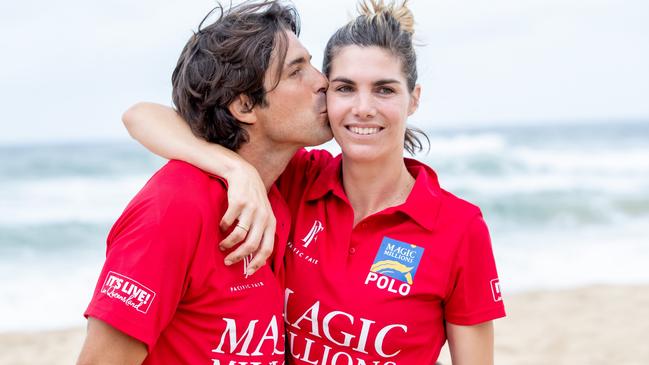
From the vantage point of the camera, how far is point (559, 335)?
7777 millimetres

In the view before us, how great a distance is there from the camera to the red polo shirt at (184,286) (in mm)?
2357

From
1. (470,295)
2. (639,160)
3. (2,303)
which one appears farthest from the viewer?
(639,160)

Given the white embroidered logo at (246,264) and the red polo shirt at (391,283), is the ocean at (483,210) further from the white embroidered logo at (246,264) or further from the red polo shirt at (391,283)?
the white embroidered logo at (246,264)

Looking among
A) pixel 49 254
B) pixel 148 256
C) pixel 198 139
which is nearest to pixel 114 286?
pixel 148 256

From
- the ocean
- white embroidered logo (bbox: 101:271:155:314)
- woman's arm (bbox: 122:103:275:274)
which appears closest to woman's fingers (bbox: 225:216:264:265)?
woman's arm (bbox: 122:103:275:274)

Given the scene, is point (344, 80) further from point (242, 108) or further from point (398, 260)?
point (398, 260)

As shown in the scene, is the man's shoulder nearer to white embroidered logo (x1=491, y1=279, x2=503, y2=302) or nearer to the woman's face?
the woman's face

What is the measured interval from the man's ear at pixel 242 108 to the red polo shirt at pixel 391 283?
0.54m

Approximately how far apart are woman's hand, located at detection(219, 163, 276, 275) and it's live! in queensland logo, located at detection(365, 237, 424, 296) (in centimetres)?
49

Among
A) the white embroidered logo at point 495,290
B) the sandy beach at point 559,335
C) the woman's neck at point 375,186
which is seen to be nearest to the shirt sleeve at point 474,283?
the white embroidered logo at point 495,290

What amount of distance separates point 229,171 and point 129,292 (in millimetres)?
594

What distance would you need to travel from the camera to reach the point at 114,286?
2355mm

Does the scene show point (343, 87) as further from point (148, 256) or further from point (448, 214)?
point (148, 256)

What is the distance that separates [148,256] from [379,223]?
1.03m
